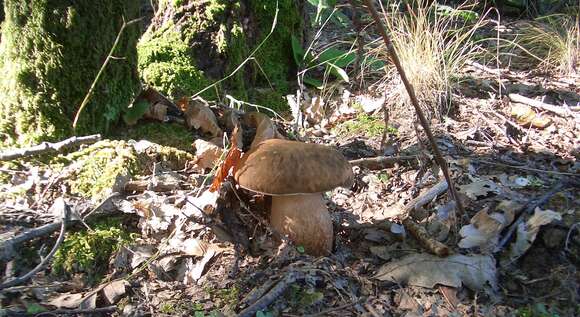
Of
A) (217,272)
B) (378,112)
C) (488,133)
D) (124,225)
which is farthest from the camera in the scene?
(378,112)

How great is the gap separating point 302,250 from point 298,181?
39cm

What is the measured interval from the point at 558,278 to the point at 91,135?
2.57 meters

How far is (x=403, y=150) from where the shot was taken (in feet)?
12.0

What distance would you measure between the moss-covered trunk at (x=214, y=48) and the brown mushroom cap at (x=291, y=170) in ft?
4.85

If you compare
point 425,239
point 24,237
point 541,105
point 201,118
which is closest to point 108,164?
point 24,237

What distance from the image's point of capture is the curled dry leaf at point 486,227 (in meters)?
2.49

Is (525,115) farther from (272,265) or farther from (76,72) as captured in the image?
(76,72)

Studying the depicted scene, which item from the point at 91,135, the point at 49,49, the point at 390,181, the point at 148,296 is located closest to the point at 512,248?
the point at 390,181

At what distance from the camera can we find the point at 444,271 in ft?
7.48

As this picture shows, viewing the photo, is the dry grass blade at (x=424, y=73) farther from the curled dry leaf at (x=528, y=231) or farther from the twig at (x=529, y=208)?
the curled dry leaf at (x=528, y=231)

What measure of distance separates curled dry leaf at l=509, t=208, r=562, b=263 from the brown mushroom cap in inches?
37.6

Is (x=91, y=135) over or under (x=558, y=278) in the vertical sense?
over

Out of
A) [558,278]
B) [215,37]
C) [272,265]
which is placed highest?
[215,37]

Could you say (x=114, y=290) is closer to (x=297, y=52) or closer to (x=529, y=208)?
(x=529, y=208)
